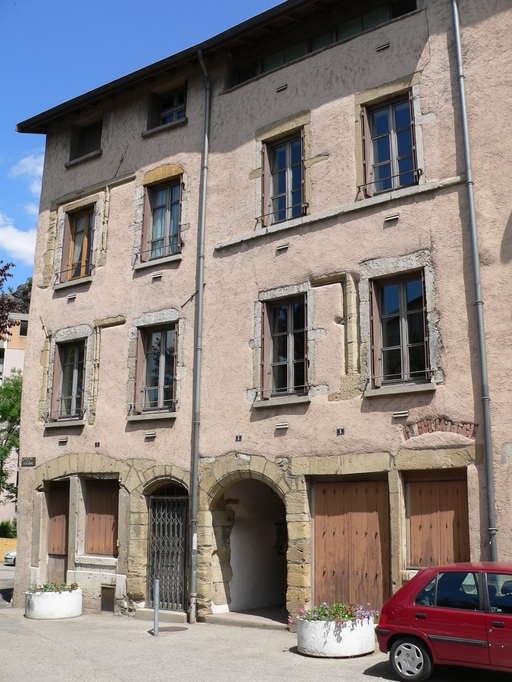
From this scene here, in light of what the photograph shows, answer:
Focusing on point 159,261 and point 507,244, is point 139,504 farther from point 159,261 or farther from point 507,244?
point 507,244

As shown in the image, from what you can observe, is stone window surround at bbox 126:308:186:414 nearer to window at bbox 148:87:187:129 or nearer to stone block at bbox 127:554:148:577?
stone block at bbox 127:554:148:577

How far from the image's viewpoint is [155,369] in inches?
566

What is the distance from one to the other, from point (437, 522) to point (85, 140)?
1143 cm

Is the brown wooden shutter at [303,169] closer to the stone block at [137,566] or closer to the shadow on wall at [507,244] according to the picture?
the shadow on wall at [507,244]

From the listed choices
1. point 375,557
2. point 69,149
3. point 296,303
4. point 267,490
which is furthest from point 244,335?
point 69,149

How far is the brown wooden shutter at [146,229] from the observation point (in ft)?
48.7

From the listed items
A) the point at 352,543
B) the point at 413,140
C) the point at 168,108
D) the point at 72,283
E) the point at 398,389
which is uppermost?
the point at 168,108

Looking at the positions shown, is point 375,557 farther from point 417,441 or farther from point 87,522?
point 87,522

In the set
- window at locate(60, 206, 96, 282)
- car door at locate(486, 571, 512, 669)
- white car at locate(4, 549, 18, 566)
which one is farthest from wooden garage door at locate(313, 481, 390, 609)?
white car at locate(4, 549, 18, 566)

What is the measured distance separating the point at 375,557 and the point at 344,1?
8808 mm

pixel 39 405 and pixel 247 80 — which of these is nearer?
pixel 247 80

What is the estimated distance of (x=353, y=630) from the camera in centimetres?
938

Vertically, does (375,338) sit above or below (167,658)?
above

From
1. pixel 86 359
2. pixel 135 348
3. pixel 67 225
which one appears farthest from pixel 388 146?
→ pixel 67 225
